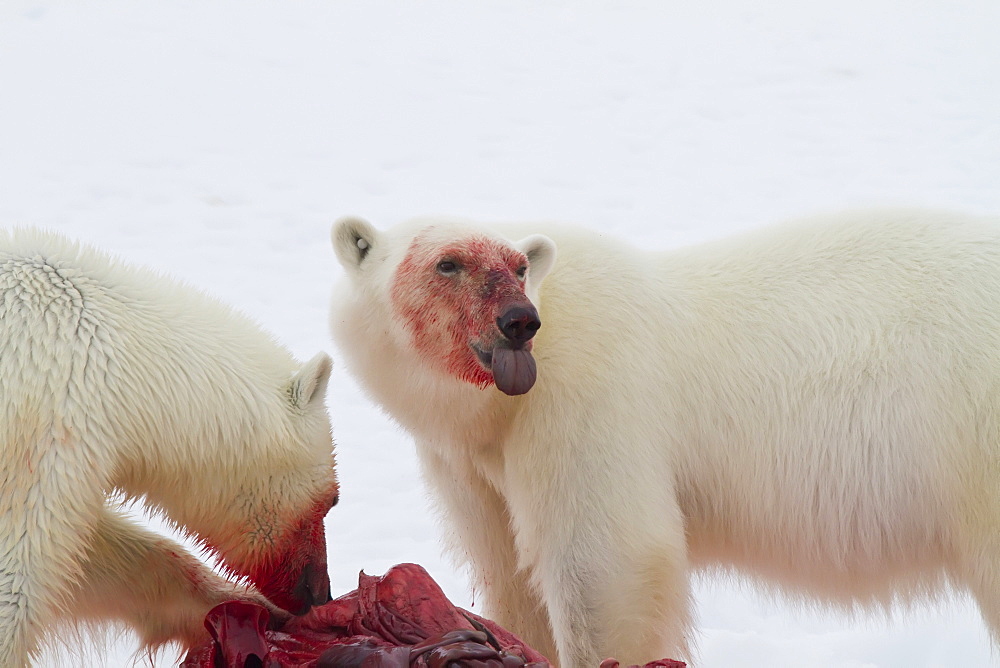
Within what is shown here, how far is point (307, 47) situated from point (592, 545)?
763cm

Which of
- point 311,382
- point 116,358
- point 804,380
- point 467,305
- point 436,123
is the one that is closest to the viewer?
point 116,358

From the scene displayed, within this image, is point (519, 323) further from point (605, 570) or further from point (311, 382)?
point (605, 570)

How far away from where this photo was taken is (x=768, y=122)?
386 inches

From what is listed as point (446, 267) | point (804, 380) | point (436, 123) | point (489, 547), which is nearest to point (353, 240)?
point (446, 267)

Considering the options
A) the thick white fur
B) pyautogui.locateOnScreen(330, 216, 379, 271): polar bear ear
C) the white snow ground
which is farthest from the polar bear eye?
the white snow ground

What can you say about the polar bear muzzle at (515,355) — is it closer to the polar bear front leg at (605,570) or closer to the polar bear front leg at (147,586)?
the polar bear front leg at (605,570)

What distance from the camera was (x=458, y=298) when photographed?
3.32 m

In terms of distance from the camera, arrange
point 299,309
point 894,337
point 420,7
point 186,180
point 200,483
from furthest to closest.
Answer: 1. point 420,7
2. point 186,180
3. point 299,309
4. point 894,337
5. point 200,483

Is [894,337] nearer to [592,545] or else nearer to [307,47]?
[592,545]

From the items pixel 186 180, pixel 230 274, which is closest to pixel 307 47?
pixel 186 180

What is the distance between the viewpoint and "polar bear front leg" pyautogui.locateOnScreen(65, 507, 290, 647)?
355 centimetres

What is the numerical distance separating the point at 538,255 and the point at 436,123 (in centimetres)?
605

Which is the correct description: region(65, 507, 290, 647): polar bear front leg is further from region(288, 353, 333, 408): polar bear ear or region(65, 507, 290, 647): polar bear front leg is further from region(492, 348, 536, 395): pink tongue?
region(492, 348, 536, 395): pink tongue

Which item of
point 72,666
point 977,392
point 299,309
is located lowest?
point 72,666
